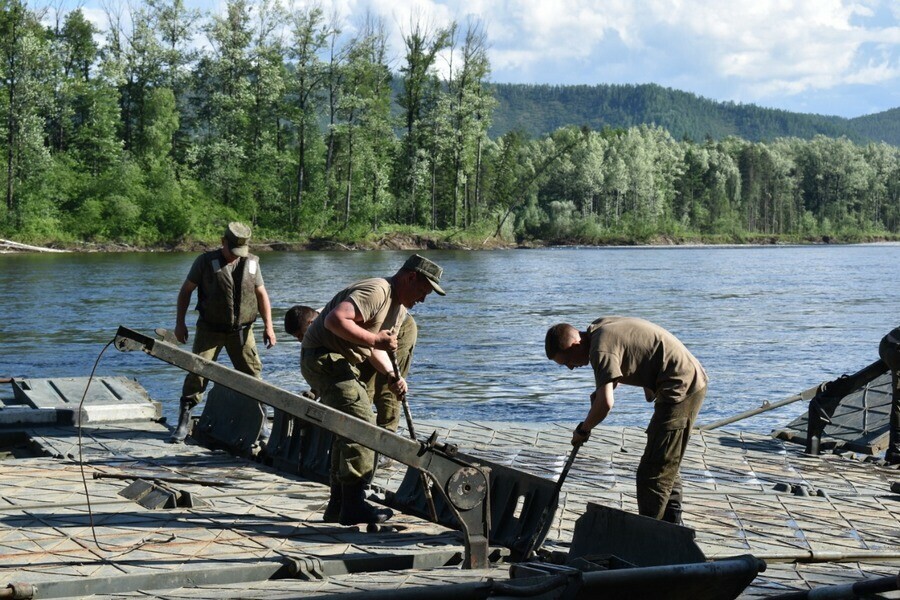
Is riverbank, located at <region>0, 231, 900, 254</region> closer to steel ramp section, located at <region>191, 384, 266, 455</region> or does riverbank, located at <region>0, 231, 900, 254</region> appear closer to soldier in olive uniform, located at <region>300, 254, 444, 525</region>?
steel ramp section, located at <region>191, 384, 266, 455</region>

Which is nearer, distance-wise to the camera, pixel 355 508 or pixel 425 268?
pixel 425 268

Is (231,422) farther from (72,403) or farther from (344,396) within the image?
(344,396)

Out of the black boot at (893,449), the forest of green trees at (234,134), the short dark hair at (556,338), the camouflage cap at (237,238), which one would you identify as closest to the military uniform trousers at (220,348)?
the camouflage cap at (237,238)

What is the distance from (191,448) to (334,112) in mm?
68158

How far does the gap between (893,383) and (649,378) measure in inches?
196

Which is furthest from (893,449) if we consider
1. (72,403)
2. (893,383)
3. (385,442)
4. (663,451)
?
(72,403)

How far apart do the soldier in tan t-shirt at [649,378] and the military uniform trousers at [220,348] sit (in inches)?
162

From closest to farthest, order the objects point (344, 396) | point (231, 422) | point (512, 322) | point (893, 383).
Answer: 1. point (344, 396)
2. point (231, 422)
3. point (893, 383)
4. point (512, 322)

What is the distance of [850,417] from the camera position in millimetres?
12664

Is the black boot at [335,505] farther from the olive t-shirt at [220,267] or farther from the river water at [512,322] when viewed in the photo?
the river water at [512,322]

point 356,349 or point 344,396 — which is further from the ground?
point 356,349

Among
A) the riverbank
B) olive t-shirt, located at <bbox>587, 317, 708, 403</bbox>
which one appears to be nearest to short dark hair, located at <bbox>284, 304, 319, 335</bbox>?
olive t-shirt, located at <bbox>587, 317, 708, 403</bbox>

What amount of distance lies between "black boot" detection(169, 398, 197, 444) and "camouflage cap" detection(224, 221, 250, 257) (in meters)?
1.44

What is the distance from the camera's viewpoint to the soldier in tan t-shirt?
657 cm
